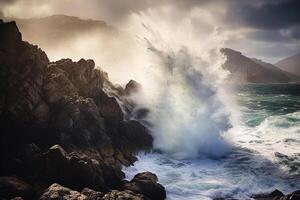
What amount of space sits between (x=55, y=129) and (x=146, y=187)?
6.66 meters

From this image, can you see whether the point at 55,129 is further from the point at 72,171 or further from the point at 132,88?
the point at 132,88

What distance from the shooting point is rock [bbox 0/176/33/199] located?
13422 millimetres

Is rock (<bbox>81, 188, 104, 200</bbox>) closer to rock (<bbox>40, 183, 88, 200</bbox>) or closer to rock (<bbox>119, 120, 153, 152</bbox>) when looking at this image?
rock (<bbox>40, 183, 88, 200</bbox>)

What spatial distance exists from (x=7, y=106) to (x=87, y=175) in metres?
6.62

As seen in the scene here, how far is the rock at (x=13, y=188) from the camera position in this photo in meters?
13.4

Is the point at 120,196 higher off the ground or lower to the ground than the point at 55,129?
lower

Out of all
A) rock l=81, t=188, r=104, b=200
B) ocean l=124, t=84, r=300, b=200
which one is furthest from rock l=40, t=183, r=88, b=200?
ocean l=124, t=84, r=300, b=200

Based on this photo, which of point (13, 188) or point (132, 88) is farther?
point (132, 88)

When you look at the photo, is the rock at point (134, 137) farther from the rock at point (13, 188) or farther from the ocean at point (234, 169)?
the rock at point (13, 188)

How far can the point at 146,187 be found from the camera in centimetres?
1577

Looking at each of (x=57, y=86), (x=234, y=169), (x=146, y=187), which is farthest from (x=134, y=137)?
(x=146, y=187)

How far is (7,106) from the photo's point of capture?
1862 centimetres

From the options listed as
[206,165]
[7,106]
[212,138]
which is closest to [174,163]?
[206,165]

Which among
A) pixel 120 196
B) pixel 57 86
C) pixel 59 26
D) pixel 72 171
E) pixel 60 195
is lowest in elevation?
pixel 120 196
